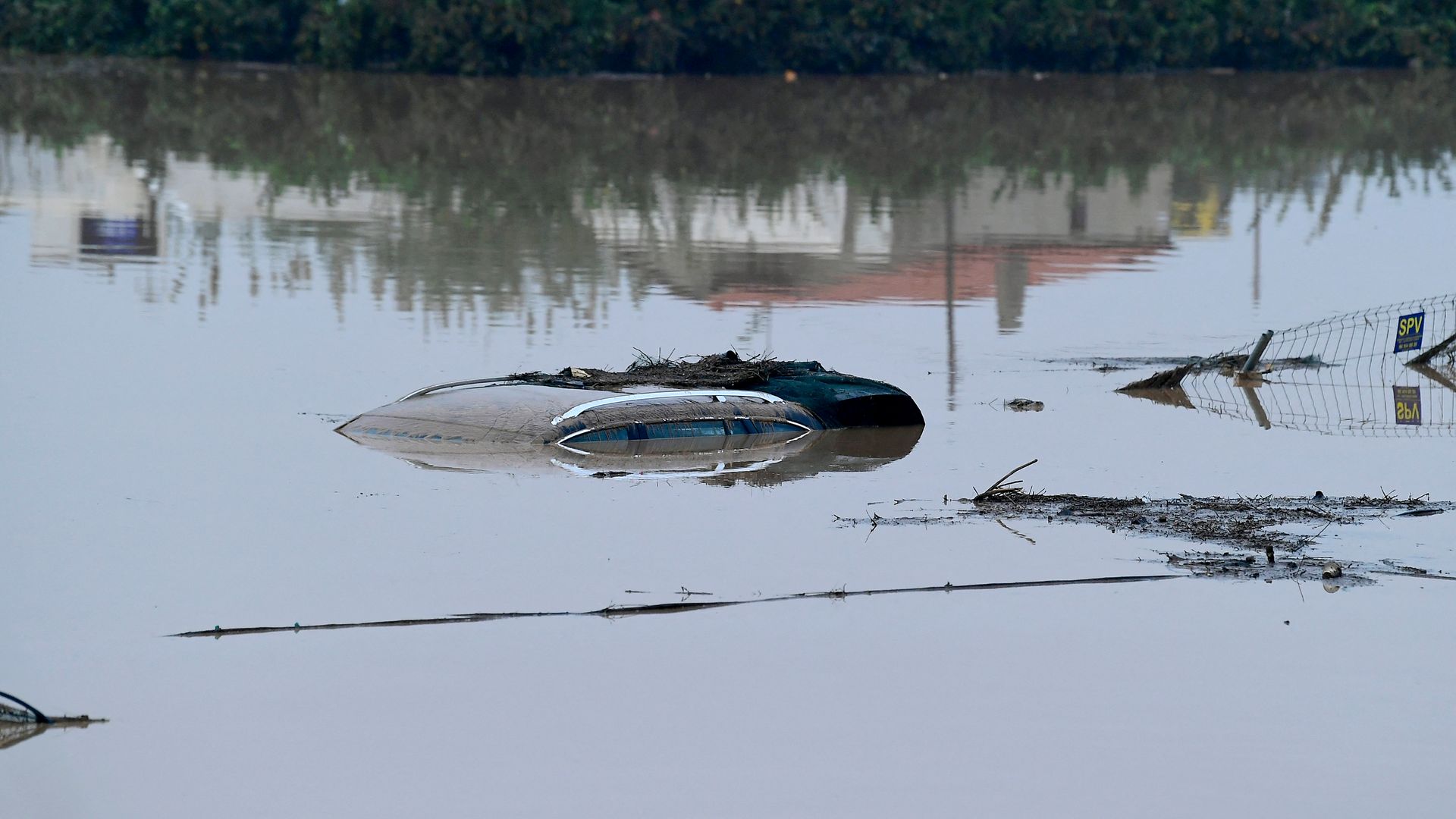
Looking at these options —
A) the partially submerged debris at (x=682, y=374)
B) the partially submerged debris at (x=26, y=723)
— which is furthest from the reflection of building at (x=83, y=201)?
the partially submerged debris at (x=26, y=723)

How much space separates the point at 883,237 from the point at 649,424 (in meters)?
14.5

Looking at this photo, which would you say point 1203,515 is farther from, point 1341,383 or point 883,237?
point 883,237

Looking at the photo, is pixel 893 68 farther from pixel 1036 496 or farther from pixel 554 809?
pixel 554 809

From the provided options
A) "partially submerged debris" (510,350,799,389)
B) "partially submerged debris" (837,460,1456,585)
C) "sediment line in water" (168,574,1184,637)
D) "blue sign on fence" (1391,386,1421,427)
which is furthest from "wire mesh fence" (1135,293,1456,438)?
"sediment line in water" (168,574,1184,637)

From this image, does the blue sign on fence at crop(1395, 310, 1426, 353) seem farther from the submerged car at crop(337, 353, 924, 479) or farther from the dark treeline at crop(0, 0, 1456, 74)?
the dark treeline at crop(0, 0, 1456, 74)

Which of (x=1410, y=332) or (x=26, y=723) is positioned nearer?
(x=26, y=723)

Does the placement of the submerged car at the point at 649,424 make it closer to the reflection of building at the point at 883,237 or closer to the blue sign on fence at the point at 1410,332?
the blue sign on fence at the point at 1410,332

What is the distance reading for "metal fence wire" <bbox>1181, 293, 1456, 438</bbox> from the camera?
17.2 m

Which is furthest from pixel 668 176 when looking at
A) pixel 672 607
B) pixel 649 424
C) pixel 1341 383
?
pixel 672 607

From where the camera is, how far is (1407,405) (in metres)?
18.0

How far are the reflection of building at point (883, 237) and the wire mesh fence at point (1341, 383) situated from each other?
128 inches

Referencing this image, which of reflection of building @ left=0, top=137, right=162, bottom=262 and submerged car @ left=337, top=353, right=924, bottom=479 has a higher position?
reflection of building @ left=0, top=137, right=162, bottom=262

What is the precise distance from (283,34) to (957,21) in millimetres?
16954

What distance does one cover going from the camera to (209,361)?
62.5 ft
